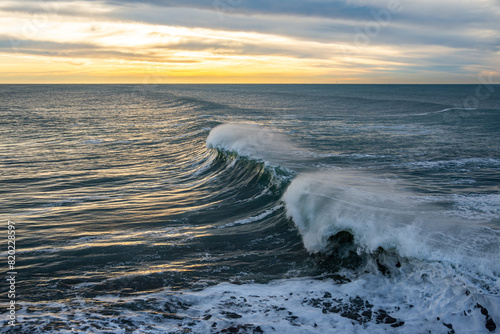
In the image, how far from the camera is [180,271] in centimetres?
758

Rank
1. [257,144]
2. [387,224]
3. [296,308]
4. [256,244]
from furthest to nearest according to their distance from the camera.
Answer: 1. [257,144]
2. [256,244]
3. [387,224]
4. [296,308]

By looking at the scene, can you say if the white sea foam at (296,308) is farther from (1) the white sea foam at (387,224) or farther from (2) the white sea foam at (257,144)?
(2) the white sea foam at (257,144)

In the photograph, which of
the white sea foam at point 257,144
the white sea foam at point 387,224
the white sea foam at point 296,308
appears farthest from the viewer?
the white sea foam at point 257,144

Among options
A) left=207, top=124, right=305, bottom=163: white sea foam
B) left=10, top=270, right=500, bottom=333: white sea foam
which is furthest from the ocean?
left=207, top=124, right=305, bottom=163: white sea foam

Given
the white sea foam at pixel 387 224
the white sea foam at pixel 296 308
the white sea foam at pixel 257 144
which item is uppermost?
the white sea foam at pixel 257 144

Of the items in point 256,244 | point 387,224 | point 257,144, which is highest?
point 257,144

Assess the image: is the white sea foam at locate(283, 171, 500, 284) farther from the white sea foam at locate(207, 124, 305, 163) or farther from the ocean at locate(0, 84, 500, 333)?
the white sea foam at locate(207, 124, 305, 163)

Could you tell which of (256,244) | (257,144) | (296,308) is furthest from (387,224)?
(257,144)

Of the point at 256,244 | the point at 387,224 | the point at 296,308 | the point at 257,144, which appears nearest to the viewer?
the point at 296,308

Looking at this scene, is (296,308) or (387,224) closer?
(296,308)

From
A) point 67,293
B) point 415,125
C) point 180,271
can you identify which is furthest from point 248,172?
point 415,125

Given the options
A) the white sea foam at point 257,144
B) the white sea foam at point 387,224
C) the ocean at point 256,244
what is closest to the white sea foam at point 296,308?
the ocean at point 256,244

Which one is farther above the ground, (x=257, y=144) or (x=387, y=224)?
(x=257, y=144)

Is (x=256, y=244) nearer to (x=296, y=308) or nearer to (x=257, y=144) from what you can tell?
(x=296, y=308)
